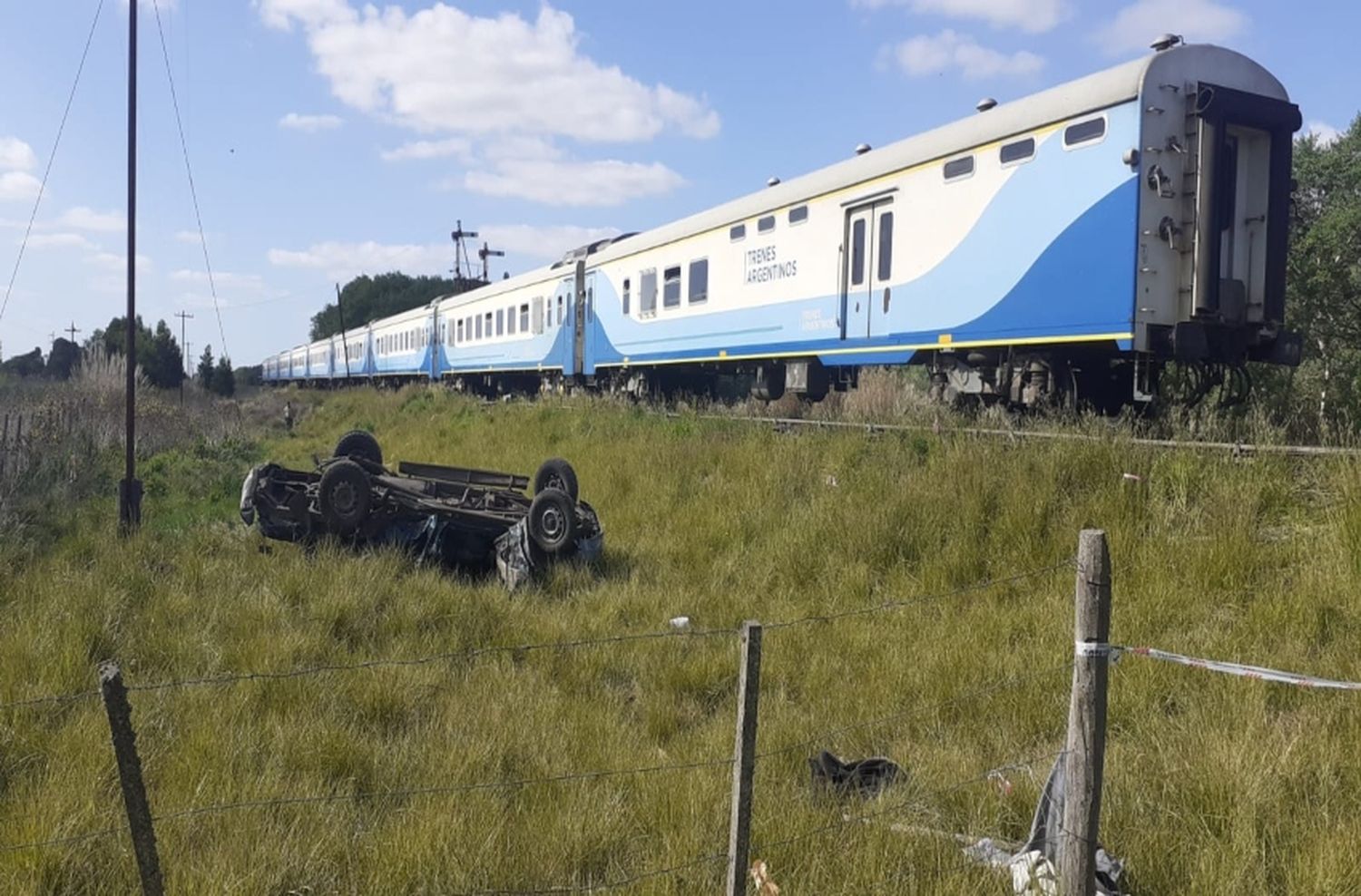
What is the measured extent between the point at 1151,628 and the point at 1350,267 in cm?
2991

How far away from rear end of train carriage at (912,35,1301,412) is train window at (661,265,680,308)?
7358 mm

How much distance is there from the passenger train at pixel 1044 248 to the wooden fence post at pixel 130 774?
7.68 metres

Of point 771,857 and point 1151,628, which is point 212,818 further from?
point 1151,628

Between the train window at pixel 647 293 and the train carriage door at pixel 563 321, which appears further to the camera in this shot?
the train carriage door at pixel 563 321

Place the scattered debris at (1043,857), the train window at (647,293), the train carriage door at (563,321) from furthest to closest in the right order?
the train carriage door at (563,321) → the train window at (647,293) → the scattered debris at (1043,857)

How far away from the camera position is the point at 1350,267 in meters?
28.9

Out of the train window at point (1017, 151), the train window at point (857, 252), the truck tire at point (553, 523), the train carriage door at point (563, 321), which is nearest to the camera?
the truck tire at point (553, 523)

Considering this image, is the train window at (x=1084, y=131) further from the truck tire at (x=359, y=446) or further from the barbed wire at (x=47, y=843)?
the barbed wire at (x=47, y=843)

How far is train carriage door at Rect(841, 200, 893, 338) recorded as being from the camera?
1101cm

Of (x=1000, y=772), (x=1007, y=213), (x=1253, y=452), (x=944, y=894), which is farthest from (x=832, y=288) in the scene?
(x=944, y=894)

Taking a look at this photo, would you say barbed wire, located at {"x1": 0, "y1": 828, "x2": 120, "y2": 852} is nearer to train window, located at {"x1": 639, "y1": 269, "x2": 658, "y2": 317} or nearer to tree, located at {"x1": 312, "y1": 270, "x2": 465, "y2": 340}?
train window, located at {"x1": 639, "y1": 269, "x2": 658, "y2": 317}

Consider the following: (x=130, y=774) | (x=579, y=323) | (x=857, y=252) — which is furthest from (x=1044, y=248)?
(x=579, y=323)

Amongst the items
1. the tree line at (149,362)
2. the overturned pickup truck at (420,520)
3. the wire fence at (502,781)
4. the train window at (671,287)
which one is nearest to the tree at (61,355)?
the tree line at (149,362)

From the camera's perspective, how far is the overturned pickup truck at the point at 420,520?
25.7 feet
